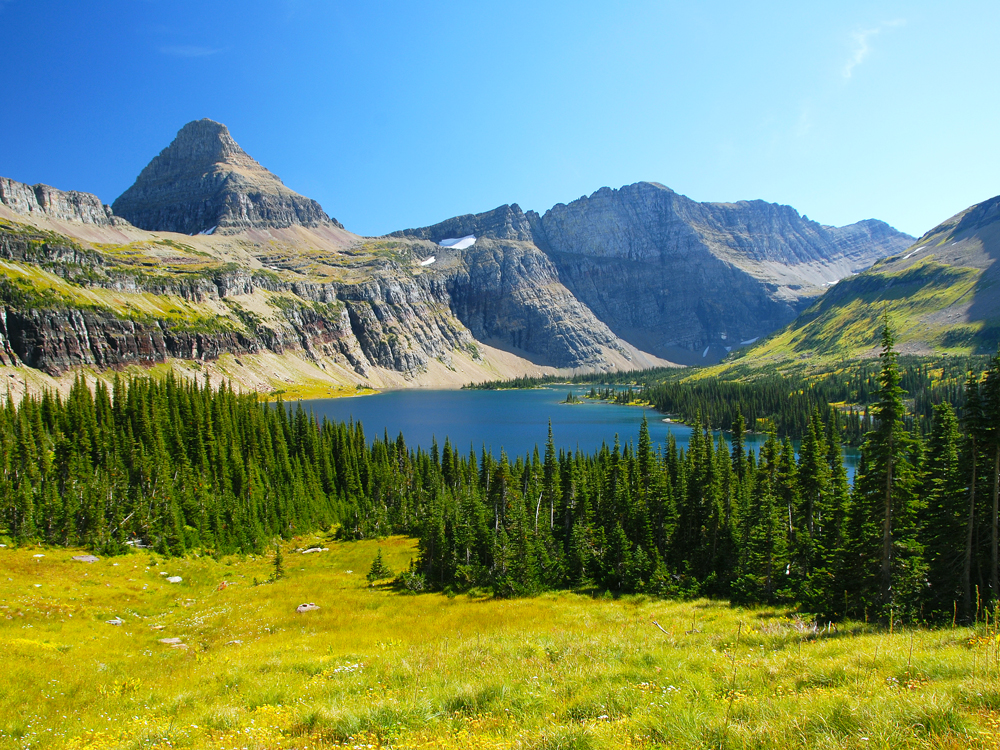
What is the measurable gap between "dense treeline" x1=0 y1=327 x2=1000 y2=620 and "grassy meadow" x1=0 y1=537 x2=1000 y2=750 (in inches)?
348

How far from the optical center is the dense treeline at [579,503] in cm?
2542

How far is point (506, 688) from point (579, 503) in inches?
1992

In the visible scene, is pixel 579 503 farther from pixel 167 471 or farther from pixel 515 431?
pixel 515 431

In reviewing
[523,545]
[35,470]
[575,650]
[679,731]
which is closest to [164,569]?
[35,470]

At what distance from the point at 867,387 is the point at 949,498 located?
605ft

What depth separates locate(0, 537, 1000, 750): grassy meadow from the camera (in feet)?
26.0

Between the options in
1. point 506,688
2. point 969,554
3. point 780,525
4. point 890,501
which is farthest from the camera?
point 780,525

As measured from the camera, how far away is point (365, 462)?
98.0 metres

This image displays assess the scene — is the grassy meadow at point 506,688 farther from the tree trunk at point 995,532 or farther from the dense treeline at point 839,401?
the dense treeline at point 839,401

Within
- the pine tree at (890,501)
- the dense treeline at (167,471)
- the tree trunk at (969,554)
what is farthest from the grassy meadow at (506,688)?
the dense treeline at (167,471)

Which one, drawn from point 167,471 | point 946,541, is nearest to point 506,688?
point 946,541

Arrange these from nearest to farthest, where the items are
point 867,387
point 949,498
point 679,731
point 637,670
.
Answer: point 679,731 → point 637,670 → point 949,498 → point 867,387

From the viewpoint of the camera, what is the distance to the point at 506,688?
1119 centimetres

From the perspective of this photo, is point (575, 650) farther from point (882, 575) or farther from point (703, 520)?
point (703, 520)
